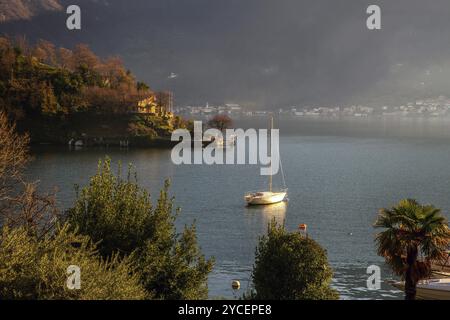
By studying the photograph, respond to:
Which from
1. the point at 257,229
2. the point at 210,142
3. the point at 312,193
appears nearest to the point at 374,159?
the point at 210,142

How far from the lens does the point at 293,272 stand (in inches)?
1062

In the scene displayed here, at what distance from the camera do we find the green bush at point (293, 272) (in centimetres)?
2664

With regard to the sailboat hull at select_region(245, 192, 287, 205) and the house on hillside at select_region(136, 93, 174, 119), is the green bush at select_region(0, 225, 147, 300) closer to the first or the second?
the sailboat hull at select_region(245, 192, 287, 205)

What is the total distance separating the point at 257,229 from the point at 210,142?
84131 millimetres

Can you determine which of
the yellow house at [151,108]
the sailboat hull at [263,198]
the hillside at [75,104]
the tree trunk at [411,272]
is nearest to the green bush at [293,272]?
the tree trunk at [411,272]

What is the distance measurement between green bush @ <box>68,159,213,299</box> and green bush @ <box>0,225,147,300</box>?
9.12 feet

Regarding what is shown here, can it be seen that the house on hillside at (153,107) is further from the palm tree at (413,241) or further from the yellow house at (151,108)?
the palm tree at (413,241)

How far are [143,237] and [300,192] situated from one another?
174ft

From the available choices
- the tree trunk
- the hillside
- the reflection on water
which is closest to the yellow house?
the hillside

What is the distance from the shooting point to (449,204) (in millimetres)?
67062

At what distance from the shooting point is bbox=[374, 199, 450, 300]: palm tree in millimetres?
23672

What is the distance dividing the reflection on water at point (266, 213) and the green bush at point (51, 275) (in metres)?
34.6
